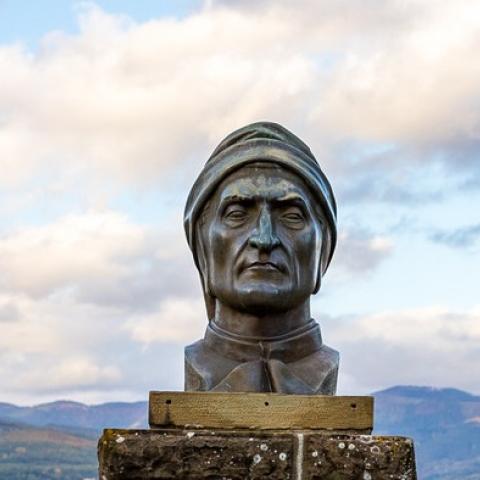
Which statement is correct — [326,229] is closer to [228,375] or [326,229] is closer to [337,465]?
[228,375]

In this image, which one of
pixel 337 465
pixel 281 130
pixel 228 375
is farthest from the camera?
pixel 281 130

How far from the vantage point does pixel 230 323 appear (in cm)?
1040

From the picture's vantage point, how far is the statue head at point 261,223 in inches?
399

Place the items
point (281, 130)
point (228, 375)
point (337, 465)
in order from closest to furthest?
1. point (337, 465)
2. point (228, 375)
3. point (281, 130)

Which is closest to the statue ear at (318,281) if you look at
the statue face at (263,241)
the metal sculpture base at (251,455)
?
the statue face at (263,241)

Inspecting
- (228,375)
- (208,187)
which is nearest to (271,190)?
(208,187)

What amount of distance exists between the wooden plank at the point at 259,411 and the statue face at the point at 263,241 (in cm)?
124

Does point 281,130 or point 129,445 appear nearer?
point 129,445

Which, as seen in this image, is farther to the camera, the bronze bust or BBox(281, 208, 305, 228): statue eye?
BBox(281, 208, 305, 228): statue eye

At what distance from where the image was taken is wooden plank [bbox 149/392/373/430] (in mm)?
8945

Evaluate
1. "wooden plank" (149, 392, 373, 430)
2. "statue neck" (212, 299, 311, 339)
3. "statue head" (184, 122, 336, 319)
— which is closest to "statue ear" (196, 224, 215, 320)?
"statue head" (184, 122, 336, 319)

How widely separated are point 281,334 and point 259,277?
1.57ft

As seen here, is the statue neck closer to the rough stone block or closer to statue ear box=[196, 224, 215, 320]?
statue ear box=[196, 224, 215, 320]

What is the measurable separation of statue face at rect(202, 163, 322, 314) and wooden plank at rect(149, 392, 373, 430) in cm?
124
